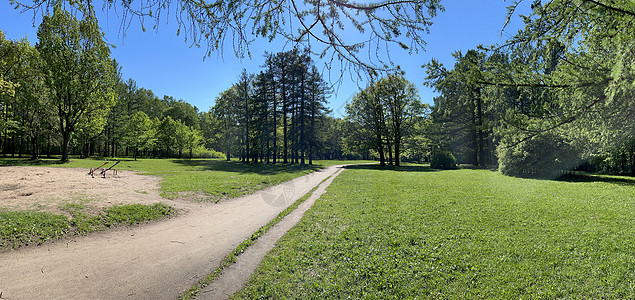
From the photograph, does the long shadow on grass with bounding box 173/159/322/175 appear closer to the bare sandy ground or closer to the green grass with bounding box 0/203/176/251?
the bare sandy ground

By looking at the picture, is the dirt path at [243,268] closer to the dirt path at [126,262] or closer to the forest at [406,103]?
the dirt path at [126,262]

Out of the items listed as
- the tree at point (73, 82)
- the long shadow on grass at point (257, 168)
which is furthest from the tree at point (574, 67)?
the tree at point (73, 82)

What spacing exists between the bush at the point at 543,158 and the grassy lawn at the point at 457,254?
35.0 feet

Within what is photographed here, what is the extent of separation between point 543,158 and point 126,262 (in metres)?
24.3

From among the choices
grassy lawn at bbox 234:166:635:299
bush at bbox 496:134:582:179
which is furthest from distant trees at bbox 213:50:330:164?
grassy lawn at bbox 234:166:635:299

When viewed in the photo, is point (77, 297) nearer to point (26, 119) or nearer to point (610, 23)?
point (610, 23)

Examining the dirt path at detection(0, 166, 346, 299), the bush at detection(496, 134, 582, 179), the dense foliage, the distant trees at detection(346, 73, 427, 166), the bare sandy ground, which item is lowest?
the dirt path at detection(0, 166, 346, 299)

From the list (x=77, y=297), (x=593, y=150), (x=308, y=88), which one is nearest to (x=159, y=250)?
(x=77, y=297)

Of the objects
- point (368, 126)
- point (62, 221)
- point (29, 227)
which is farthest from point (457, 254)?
point (368, 126)

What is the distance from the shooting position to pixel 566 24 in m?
3.86

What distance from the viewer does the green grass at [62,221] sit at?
5.43 metres

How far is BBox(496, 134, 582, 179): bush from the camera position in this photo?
17.5 metres

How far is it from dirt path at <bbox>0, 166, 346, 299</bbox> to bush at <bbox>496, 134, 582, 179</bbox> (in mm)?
19694

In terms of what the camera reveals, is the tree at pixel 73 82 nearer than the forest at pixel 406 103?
No
